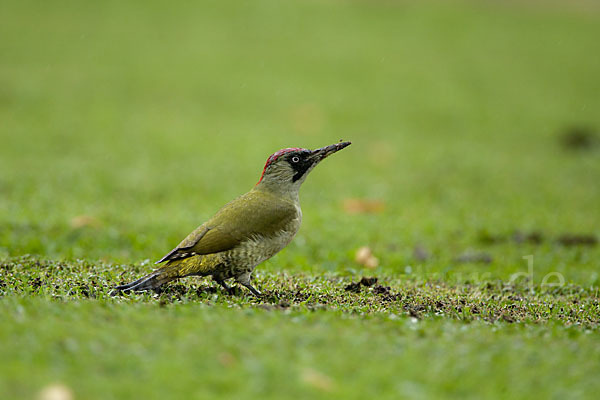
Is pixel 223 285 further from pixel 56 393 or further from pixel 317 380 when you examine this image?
pixel 56 393

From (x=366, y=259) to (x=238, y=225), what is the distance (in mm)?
2852

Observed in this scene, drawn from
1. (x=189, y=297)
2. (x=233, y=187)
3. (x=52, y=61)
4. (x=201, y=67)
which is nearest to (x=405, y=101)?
(x=201, y=67)

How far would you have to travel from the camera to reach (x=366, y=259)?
8.05 metres

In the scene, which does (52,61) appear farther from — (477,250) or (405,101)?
(477,250)

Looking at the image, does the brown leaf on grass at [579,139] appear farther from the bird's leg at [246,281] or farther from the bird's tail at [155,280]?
the bird's tail at [155,280]

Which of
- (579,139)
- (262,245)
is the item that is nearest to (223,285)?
(262,245)

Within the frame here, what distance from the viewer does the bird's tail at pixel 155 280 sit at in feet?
17.5

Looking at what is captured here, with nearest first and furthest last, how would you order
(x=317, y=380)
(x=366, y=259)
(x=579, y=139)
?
(x=317, y=380), (x=366, y=259), (x=579, y=139)

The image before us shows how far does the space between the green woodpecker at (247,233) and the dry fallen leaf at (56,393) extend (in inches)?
76.5

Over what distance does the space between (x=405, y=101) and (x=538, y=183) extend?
7.48 meters

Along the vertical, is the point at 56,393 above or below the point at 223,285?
above

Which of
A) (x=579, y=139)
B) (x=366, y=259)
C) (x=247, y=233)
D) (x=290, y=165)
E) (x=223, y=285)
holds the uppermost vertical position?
(x=290, y=165)

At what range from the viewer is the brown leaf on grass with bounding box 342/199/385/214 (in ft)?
35.9

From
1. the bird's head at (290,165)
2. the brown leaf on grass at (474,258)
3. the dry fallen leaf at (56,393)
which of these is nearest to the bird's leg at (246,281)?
the bird's head at (290,165)
